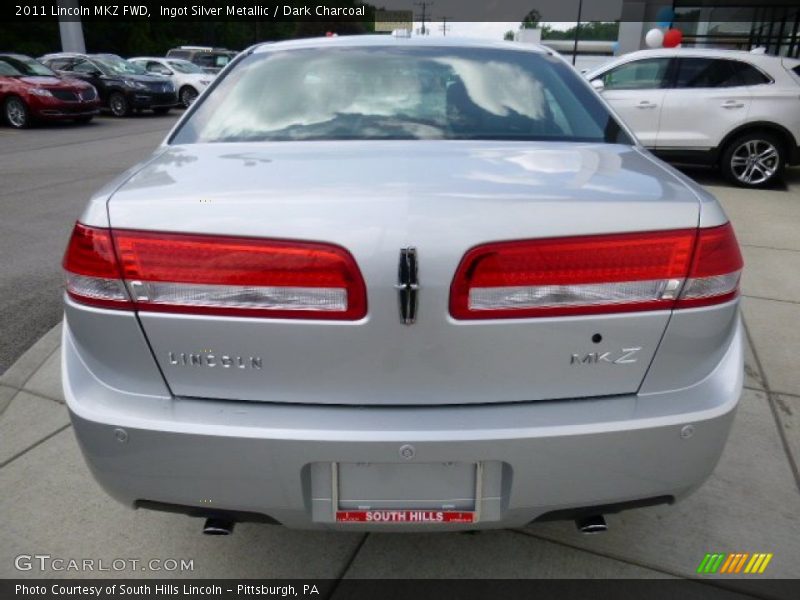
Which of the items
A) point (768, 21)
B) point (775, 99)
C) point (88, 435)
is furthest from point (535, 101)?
point (768, 21)

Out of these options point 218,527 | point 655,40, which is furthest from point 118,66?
point 218,527

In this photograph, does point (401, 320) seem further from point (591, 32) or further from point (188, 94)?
point (591, 32)

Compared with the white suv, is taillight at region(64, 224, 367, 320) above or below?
above

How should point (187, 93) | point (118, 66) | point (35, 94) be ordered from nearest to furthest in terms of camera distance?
point (35, 94)
point (118, 66)
point (187, 93)

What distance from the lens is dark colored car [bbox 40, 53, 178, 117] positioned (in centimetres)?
1827

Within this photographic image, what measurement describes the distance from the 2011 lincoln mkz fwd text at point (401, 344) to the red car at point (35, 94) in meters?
15.7

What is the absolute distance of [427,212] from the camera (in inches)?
58.2

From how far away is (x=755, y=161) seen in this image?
8.51m

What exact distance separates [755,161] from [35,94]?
14.6 m

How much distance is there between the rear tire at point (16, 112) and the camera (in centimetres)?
1493

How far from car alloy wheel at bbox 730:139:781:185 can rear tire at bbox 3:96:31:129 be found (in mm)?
14618

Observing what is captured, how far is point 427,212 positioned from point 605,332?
508mm

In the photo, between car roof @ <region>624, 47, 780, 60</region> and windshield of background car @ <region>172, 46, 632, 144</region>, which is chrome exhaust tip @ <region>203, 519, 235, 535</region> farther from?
car roof @ <region>624, 47, 780, 60</region>

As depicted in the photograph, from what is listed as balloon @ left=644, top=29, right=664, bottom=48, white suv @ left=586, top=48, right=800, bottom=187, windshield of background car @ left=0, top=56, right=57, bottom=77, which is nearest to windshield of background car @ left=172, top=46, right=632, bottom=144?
white suv @ left=586, top=48, right=800, bottom=187
